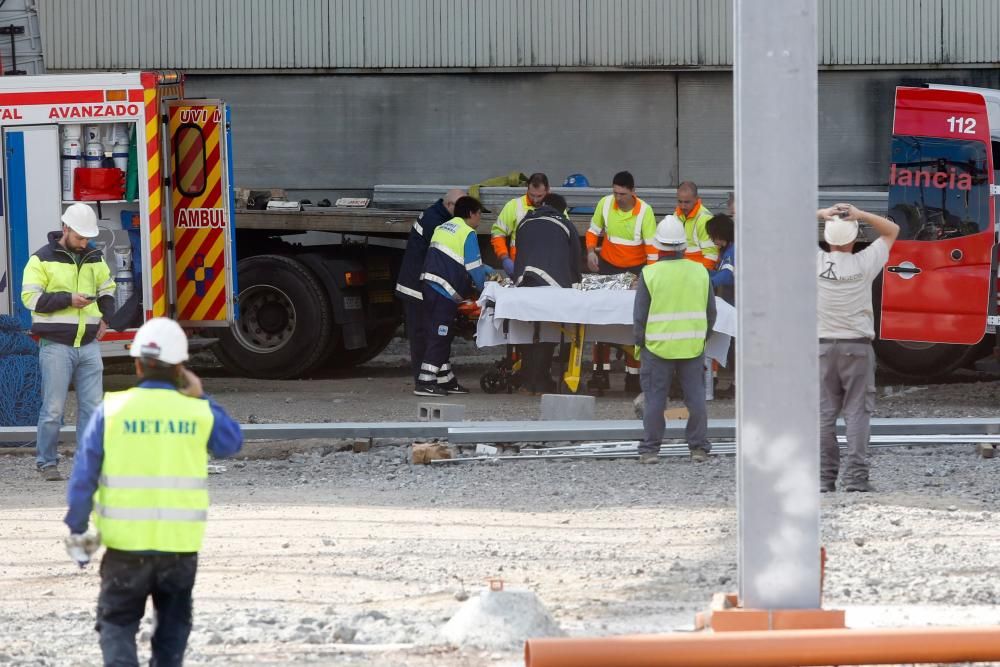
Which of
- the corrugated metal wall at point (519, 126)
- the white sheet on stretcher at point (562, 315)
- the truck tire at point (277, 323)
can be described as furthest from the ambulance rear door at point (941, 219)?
the corrugated metal wall at point (519, 126)

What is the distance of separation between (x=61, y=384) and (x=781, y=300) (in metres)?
5.95

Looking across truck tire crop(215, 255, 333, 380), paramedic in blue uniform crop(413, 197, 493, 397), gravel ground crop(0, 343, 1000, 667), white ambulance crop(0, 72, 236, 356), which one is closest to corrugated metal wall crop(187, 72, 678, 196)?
truck tire crop(215, 255, 333, 380)

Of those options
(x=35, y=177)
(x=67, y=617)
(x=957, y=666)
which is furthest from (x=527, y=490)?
(x=35, y=177)

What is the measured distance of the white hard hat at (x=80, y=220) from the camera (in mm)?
9984

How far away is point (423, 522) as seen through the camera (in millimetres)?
9000

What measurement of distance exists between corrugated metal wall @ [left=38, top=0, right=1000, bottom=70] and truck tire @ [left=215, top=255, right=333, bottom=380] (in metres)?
6.11

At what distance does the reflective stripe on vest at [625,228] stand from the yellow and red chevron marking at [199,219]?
→ 3.33 m

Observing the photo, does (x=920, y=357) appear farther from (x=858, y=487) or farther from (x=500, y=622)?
(x=500, y=622)

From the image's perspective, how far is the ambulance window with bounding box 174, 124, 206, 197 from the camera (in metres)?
13.8

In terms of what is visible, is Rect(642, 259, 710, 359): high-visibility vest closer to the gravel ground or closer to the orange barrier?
the gravel ground

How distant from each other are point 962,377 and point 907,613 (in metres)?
9.34

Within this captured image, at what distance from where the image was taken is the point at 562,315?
1352 cm

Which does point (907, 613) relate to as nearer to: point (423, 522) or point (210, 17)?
point (423, 522)

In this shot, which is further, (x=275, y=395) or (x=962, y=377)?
(x=962, y=377)
